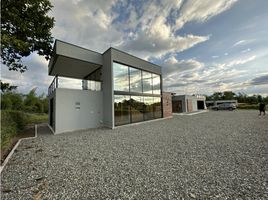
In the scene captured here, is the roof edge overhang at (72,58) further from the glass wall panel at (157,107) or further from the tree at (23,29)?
the glass wall panel at (157,107)

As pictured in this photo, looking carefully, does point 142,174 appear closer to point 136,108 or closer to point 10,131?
point 10,131

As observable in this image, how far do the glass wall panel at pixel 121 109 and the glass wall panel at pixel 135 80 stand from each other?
1213 millimetres

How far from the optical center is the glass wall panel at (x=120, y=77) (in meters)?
9.93

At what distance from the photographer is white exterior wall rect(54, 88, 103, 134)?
8.35 m

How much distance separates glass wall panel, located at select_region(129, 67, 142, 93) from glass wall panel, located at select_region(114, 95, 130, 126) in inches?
47.8

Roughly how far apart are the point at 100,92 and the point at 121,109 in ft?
7.28

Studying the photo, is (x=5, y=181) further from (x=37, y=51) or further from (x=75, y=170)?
(x=37, y=51)

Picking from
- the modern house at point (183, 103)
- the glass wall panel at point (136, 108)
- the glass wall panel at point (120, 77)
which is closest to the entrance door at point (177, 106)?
the modern house at point (183, 103)

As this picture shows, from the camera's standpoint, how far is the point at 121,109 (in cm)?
1011

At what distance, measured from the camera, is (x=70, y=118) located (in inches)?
346

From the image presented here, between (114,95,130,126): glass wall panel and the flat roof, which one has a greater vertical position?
the flat roof

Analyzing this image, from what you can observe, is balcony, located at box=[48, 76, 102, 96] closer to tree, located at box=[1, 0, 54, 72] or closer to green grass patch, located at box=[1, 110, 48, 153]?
tree, located at box=[1, 0, 54, 72]

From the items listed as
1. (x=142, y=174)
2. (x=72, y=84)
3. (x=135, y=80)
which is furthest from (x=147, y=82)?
(x=142, y=174)

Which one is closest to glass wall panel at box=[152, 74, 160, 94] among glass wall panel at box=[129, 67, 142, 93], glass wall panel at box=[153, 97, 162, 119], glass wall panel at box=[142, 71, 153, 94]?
glass wall panel at box=[142, 71, 153, 94]
